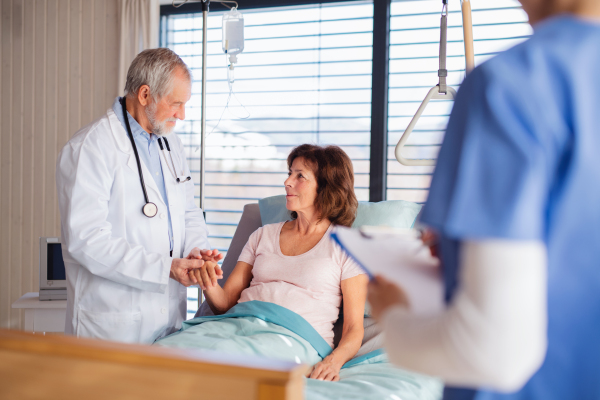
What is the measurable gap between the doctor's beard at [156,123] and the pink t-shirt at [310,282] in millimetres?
662

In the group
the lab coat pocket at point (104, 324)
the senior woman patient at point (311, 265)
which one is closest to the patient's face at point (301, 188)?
the senior woman patient at point (311, 265)

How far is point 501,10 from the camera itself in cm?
297

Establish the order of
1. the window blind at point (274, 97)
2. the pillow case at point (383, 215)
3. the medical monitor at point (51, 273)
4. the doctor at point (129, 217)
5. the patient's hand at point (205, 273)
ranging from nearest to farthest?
the doctor at point (129, 217) < the patient's hand at point (205, 273) < the pillow case at point (383, 215) < the medical monitor at point (51, 273) < the window blind at point (274, 97)

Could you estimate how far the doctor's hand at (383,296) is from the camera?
615 millimetres

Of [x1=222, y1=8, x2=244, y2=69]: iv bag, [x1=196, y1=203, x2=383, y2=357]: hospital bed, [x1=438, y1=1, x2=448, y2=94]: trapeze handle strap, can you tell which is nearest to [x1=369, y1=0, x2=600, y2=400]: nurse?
[x1=438, y1=1, x2=448, y2=94]: trapeze handle strap

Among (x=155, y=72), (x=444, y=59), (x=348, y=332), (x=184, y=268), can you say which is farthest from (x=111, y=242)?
(x=444, y=59)

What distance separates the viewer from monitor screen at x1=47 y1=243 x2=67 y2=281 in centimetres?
261

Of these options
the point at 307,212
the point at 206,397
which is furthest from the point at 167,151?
the point at 206,397

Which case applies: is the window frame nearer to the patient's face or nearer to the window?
the window

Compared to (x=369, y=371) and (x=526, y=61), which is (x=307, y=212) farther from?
(x=526, y=61)

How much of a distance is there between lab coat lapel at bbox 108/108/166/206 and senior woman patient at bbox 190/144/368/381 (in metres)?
0.37

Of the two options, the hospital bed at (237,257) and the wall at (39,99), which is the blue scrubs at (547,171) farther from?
the wall at (39,99)

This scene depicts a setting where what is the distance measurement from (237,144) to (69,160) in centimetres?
172

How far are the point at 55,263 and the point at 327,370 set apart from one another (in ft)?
5.20
